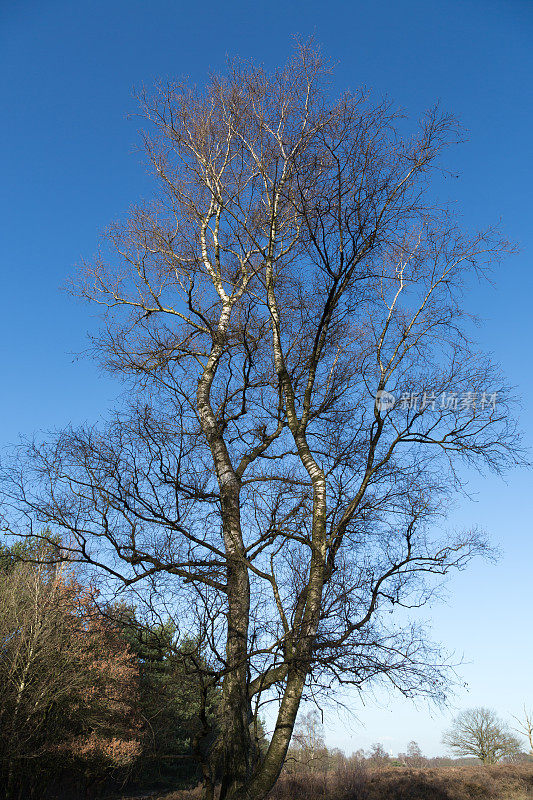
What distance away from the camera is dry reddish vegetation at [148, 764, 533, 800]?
18.0 metres

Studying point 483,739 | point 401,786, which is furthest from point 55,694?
point 483,739

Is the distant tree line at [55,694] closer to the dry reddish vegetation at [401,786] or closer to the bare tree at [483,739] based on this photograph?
the dry reddish vegetation at [401,786]

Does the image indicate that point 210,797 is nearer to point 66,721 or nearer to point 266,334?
point 266,334

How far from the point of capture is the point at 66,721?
57.4ft

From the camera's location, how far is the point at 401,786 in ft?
66.6

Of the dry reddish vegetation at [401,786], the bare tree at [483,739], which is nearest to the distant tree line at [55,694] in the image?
the dry reddish vegetation at [401,786]

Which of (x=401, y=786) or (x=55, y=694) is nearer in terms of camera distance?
(x=55, y=694)

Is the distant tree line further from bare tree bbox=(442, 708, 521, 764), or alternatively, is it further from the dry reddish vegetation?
bare tree bbox=(442, 708, 521, 764)

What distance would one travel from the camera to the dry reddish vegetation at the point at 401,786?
18016 mm

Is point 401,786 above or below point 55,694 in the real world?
below

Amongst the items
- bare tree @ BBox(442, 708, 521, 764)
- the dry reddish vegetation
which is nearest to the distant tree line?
the dry reddish vegetation

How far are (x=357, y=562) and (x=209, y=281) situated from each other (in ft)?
15.8

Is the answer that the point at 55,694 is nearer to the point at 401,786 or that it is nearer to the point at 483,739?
the point at 401,786

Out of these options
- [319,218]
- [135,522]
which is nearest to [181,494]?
[135,522]
